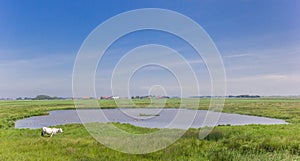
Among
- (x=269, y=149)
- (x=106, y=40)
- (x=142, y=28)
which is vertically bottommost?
(x=269, y=149)

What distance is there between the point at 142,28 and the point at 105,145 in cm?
619

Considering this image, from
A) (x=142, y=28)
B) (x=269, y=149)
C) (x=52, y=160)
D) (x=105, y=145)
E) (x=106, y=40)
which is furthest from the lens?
(x=105, y=145)

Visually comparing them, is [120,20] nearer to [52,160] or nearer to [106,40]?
[106,40]

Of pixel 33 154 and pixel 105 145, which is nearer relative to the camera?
pixel 33 154

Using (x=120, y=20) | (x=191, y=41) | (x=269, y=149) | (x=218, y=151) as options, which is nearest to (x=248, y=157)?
(x=218, y=151)

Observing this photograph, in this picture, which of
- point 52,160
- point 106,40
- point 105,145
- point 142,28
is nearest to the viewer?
point 52,160

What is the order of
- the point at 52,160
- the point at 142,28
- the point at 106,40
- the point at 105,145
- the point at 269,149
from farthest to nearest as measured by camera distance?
the point at 105,145, the point at 269,149, the point at 142,28, the point at 106,40, the point at 52,160

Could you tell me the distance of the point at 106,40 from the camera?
953 centimetres

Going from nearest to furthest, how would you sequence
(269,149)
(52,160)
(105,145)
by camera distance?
(52,160) < (269,149) < (105,145)

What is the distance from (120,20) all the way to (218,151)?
7.23 meters

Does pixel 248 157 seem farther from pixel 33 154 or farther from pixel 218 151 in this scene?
pixel 33 154

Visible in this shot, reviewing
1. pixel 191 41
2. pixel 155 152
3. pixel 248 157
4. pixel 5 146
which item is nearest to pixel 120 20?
pixel 191 41

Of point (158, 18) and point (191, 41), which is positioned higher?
point (158, 18)

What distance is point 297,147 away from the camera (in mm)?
11500
